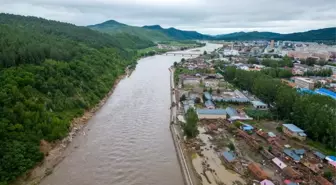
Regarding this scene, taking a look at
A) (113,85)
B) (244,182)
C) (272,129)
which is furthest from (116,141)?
(113,85)

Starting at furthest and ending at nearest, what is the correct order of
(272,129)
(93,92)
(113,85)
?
(113,85)
(93,92)
(272,129)

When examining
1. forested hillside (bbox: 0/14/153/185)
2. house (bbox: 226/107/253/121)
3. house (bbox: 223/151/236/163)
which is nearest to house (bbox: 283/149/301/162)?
house (bbox: 223/151/236/163)

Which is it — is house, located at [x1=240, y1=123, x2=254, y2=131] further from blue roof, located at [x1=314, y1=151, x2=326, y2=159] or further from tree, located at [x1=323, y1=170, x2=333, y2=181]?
tree, located at [x1=323, y1=170, x2=333, y2=181]

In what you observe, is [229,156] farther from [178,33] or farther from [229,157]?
[178,33]

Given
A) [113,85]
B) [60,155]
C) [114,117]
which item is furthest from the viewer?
[113,85]

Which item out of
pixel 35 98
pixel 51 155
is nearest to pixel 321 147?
pixel 51 155

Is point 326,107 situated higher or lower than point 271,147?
higher

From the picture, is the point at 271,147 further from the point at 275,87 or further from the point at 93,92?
the point at 93,92
